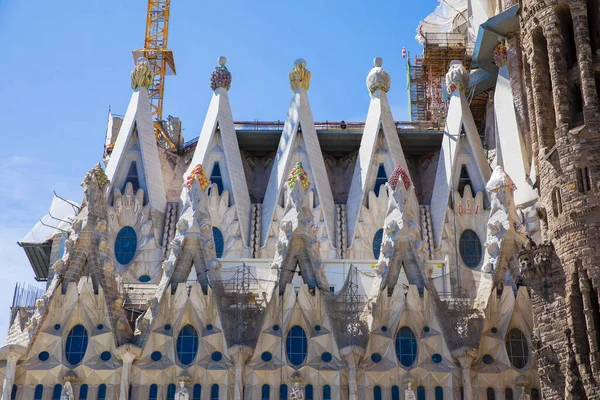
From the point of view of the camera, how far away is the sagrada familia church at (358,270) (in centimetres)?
3023

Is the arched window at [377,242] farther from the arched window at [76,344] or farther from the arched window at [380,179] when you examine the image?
the arched window at [76,344]

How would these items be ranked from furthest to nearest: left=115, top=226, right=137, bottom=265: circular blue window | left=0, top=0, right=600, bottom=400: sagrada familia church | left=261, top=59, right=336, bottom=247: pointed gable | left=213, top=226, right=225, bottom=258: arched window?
left=261, top=59, right=336, bottom=247: pointed gable, left=213, top=226, right=225, bottom=258: arched window, left=115, top=226, right=137, bottom=265: circular blue window, left=0, top=0, right=600, bottom=400: sagrada familia church

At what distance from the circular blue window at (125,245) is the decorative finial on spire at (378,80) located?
10832 mm

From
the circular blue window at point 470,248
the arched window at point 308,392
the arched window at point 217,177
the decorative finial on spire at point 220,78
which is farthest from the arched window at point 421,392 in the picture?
the decorative finial on spire at point 220,78

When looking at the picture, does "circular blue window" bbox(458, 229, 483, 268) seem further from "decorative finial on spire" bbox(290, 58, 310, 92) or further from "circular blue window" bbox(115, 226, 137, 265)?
"circular blue window" bbox(115, 226, 137, 265)

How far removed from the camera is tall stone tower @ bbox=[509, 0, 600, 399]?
1118 inches

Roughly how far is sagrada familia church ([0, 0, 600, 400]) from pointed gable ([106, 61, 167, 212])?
0.33ft

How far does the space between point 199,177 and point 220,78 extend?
6.71 m

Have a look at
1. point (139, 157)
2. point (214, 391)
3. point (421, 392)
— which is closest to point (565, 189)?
point (421, 392)

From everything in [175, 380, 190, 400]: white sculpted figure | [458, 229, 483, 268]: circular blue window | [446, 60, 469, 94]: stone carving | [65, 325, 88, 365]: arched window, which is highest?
[446, 60, 469, 94]: stone carving

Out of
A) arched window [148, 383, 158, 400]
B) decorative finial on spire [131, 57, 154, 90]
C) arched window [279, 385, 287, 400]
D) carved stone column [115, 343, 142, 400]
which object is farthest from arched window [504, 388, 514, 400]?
decorative finial on spire [131, 57, 154, 90]

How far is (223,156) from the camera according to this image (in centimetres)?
3972

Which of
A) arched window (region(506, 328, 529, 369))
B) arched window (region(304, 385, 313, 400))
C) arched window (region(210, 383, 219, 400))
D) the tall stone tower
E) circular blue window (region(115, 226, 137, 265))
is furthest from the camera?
circular blue window (region(115, 226, 137, 265))

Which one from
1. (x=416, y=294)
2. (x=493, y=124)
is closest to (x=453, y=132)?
(x=493, y=124)
